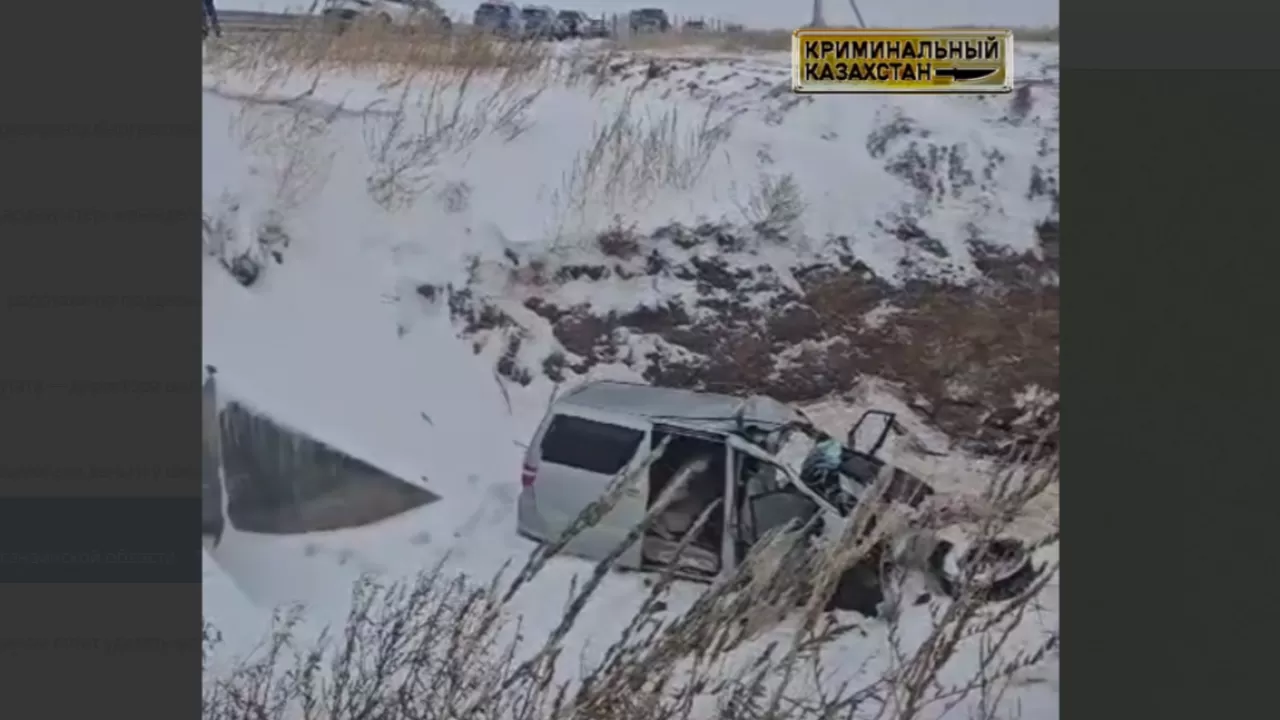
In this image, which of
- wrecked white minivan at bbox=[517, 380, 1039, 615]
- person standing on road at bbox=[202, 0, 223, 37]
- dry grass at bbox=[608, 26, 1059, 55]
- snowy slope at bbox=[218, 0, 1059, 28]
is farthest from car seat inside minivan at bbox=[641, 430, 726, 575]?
person standing on road at bbox=[202, 0, 223, 37]

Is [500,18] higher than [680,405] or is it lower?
higher

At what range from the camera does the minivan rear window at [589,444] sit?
3.65 meters

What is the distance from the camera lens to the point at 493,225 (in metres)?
3.67

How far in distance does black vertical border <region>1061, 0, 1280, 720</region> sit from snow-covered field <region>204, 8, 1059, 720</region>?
15 cm

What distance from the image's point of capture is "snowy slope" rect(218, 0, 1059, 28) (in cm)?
366

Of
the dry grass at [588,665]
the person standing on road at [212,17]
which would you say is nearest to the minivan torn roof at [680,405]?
the dry grass at [588,665]

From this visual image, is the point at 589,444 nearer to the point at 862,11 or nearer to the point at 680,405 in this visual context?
the point at 680,405

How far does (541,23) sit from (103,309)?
1538 millimetres

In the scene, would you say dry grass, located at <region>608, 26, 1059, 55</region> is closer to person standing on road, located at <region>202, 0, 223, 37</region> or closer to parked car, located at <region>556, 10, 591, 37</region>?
parked car, located at <region>556, 10, 591, 37</region>

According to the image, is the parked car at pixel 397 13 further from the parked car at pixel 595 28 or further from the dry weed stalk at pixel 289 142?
the parked car at pixel 595 28

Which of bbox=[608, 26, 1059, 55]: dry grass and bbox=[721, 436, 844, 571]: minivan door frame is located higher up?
bbox=[608, 26, 1059, 55]: dry grass

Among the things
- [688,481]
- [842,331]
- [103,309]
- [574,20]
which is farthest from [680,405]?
[103,309]

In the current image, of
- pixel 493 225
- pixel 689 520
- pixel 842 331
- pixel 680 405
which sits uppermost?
pixel 493 225

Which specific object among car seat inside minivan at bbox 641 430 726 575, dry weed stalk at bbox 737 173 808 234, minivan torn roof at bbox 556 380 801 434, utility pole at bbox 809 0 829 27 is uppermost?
utility pole at bbox 809 0 829 27
